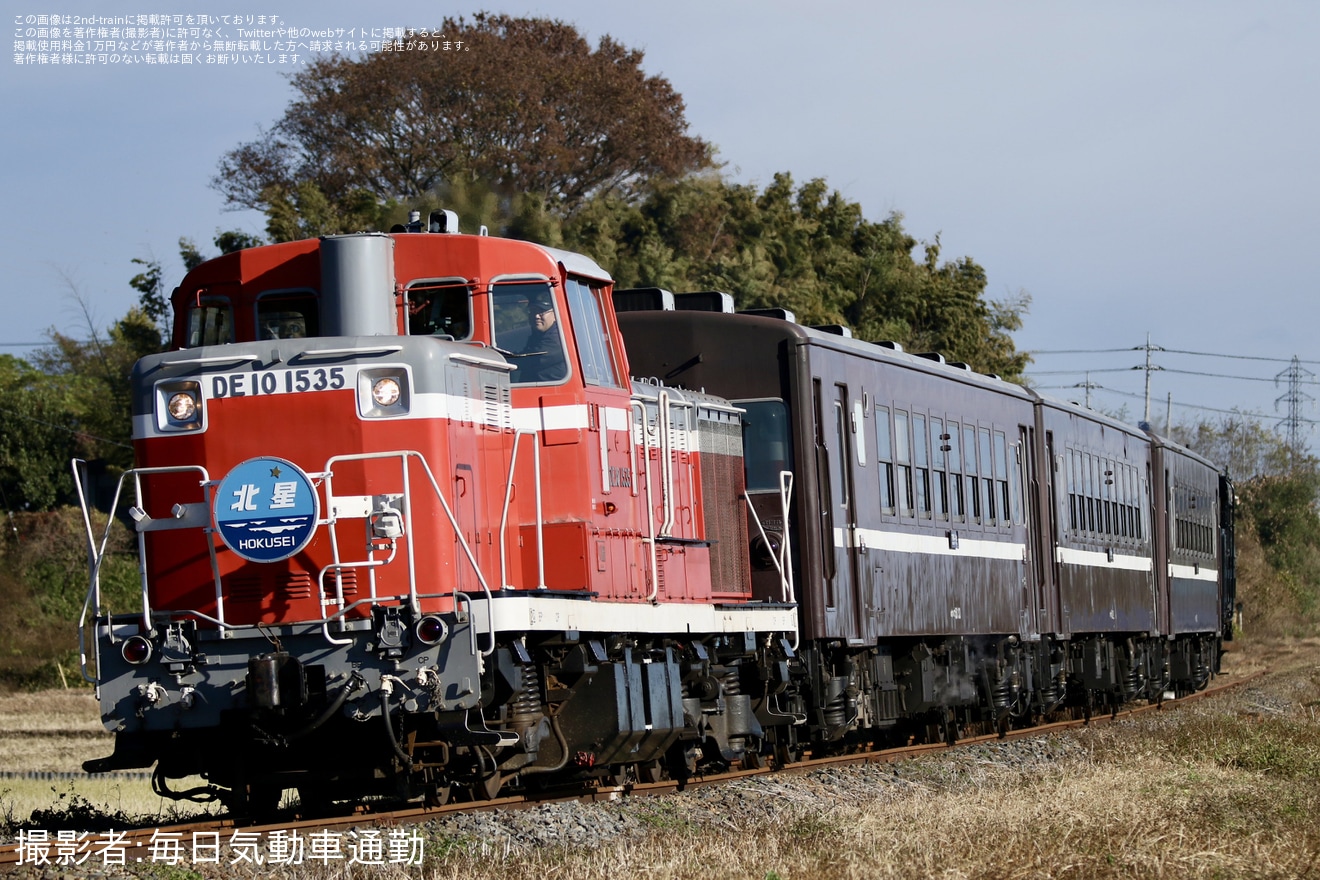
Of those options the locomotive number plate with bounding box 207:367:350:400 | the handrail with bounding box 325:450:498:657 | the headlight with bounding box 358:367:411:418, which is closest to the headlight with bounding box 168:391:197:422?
the locomotive number plate with bounding box 207:367:350:400

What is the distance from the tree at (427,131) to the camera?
121 ft

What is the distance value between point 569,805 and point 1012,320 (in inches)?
1765

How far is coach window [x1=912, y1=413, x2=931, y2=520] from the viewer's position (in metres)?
16.8

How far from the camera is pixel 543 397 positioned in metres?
10.6

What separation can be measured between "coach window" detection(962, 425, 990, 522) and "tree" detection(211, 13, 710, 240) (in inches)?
709

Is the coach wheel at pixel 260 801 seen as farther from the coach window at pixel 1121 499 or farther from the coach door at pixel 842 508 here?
the coach window at pixel 1121 499

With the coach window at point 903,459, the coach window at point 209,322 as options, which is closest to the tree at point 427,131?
the coach window at point 903,459

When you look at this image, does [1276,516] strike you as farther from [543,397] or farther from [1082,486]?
[543,397]

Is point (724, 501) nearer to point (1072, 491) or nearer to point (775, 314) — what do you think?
point (775, 314)

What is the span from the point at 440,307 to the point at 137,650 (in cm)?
271

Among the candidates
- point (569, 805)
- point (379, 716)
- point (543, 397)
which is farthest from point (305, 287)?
point (569, 805)

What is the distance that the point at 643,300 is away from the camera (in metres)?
14.8

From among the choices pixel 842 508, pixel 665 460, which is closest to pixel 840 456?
pixel 842 508

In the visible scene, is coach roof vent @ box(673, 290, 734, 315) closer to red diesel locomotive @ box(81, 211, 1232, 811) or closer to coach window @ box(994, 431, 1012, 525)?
red diesel locomotive @ box(81, 211, 1232, 811)
